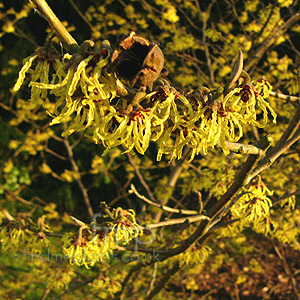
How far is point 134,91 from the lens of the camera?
88 centimetres

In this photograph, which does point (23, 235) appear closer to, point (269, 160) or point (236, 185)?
point (236, 185)

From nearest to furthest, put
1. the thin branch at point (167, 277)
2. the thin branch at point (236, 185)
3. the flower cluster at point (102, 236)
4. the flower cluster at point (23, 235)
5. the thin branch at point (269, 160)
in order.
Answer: the thin branch at point (236, 185), the thin branch at point (269, 160), the flower cluster at point (102, 236), the flower cluster at point (23, 235), the thin branch at point (167, 277)

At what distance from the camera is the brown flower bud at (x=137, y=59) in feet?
2.43

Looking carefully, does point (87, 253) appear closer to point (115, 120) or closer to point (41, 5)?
point (115, 120)

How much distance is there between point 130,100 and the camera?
88 cm

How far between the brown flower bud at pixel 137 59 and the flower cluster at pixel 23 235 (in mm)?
1436

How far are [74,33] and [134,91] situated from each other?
494cm

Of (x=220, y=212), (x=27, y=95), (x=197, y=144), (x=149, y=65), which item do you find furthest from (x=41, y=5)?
(x=27, y=95)

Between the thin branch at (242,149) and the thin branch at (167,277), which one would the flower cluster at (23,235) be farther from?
the thin branch at (242,149)

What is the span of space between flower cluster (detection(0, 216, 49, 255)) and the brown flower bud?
144 cm

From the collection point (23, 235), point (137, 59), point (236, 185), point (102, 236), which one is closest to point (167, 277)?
point (102, 236)

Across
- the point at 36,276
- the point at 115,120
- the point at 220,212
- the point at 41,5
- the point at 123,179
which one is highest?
the point at 41,5

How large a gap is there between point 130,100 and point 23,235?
148 cm

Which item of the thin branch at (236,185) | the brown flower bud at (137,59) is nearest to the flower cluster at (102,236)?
the thin branch at (236,185)
